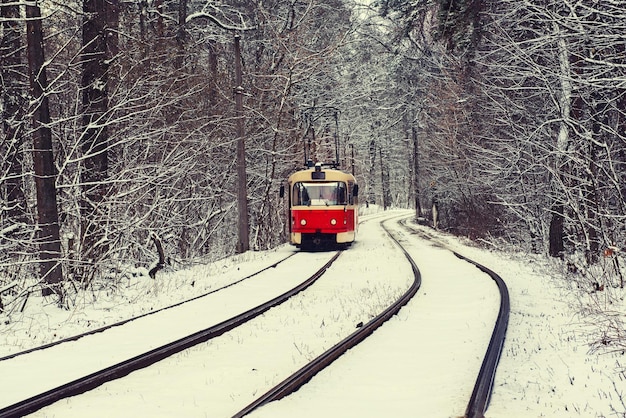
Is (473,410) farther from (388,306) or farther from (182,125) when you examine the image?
(182,125)

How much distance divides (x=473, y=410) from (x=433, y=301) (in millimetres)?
6149

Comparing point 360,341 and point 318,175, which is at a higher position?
point 318,175

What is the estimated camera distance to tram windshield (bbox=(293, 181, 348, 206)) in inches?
899

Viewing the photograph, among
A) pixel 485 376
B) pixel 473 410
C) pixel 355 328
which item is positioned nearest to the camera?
pixel 473 410

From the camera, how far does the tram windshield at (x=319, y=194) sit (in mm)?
22844

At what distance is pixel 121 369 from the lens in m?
6.44

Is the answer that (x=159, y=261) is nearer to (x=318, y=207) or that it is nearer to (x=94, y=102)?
(x=94, y=102)

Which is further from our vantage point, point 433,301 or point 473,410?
point 433,301

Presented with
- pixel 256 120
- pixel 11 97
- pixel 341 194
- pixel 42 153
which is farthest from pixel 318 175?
pixel 42 153

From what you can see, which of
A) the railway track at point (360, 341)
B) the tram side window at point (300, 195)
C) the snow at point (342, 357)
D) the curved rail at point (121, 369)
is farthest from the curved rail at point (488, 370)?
the tram side window at point (300, 195)

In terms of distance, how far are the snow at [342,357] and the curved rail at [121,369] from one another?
9 cm

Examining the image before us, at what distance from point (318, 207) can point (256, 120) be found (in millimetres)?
5824

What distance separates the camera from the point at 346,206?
23141 mm

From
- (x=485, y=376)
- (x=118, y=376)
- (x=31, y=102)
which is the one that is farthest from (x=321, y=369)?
(x=31, y=102)
